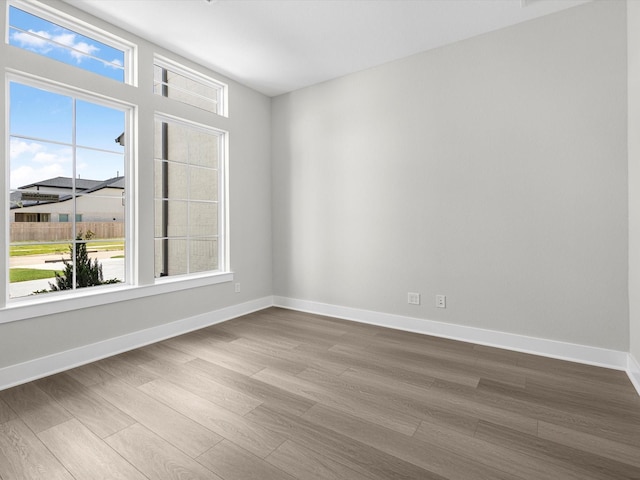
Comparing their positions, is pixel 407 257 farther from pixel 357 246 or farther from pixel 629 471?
pixel 629 471

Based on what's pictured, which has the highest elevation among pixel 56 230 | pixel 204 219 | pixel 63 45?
pixel 63 45

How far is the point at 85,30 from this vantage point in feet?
8.94

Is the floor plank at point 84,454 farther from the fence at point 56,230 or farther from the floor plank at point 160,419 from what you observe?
the fence at point 56,230

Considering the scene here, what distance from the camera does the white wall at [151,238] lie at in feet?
7.75

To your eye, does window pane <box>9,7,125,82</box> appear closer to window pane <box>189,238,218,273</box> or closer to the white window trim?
the white window trim

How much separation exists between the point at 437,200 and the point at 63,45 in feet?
11.6

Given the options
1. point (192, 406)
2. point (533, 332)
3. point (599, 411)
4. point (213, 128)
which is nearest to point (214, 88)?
point (213, 128)

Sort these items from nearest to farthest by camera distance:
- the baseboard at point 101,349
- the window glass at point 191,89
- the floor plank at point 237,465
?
the floor plank at point 237,465
the baseboard at point 101,349
the window glass at point 191,89

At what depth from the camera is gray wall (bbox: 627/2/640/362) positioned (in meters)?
2.21

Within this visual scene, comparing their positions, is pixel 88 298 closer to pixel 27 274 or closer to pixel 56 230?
pixel 27 274

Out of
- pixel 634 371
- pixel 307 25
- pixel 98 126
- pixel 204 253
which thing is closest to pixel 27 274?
pixel 98 126

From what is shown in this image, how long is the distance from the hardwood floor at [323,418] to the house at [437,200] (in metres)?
0.38

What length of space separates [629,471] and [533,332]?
145cm

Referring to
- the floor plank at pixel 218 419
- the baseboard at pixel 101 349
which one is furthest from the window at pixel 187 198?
the floor plank at pixel 218 419
